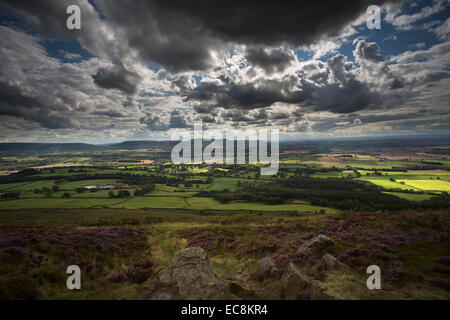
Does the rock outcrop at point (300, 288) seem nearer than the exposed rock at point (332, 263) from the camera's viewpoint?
Yes

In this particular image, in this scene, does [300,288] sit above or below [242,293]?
above

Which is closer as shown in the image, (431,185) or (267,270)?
(267,270)

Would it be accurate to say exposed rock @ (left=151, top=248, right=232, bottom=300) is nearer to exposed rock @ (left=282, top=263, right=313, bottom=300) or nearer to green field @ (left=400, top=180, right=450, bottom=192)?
exposed rock @ (left=282, top=263, right=313, bottom=300)

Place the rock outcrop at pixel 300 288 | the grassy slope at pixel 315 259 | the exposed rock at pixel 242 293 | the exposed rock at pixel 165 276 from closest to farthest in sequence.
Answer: the rock outcrop at pixel 300 288 → the exposed rock at pixel 242 293 → the grassy slope at pixel 315 259 → the exposed rock at pixel 165 276

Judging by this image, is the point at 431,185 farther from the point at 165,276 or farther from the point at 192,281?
the point at 165,276

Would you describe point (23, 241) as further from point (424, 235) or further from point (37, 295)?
point (424, 235)

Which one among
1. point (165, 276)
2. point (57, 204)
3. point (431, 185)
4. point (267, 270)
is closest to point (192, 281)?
point (165, 276)

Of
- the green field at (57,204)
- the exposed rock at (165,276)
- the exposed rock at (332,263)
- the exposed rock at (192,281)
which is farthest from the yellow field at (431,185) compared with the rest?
the green field at (57,204)

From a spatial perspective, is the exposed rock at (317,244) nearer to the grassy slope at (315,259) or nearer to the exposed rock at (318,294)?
the grassy slope at (315,259)

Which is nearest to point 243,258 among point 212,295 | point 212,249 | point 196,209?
point 212,249
